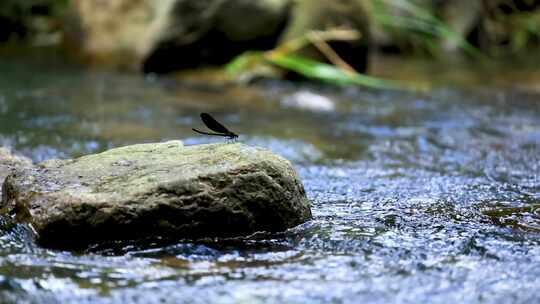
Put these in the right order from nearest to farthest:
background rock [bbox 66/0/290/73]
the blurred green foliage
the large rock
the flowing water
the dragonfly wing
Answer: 1. the flowing water
2. the large rock
3. the dragonfly wing
4. background rock [bbox 66/0/290/73]
5. the blurred green foliage

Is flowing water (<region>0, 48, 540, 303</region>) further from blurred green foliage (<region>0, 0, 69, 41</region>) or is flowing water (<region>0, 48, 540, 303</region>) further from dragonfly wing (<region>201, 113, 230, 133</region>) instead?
blurred green foliage (<region>0, 0, 69, 41</region>)

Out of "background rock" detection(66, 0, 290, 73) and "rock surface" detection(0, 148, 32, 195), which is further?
"background rock" detection(66, 0, 290, 73)

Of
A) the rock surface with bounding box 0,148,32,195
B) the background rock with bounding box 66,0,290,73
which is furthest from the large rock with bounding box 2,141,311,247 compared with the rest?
the background rock with bounding box 66,0,290,73

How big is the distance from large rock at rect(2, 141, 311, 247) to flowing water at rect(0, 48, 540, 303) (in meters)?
0.06

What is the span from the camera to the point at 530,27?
12.6 metres

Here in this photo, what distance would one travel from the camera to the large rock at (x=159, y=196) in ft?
6.74

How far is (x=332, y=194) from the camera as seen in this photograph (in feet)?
9.67

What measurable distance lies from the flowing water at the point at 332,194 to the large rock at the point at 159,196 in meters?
0.06

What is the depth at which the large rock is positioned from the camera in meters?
2.05

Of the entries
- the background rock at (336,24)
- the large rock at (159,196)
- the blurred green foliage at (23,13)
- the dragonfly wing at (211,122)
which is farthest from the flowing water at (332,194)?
the blurred green foliage at (23,13)

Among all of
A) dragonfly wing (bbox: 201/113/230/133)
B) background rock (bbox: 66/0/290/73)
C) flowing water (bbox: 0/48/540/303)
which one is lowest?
flowing water (bbox: 0/48/540/303)

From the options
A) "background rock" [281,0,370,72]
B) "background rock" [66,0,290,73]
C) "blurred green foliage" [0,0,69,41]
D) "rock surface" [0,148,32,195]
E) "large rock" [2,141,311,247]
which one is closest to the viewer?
"large rock" [2,141,311,247]

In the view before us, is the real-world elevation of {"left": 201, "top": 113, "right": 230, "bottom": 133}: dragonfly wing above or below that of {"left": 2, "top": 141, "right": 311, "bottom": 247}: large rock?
above

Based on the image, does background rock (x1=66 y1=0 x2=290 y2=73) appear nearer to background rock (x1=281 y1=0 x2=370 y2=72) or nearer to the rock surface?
background rock (x1=281 y1=0 x2=370 y2=72)
